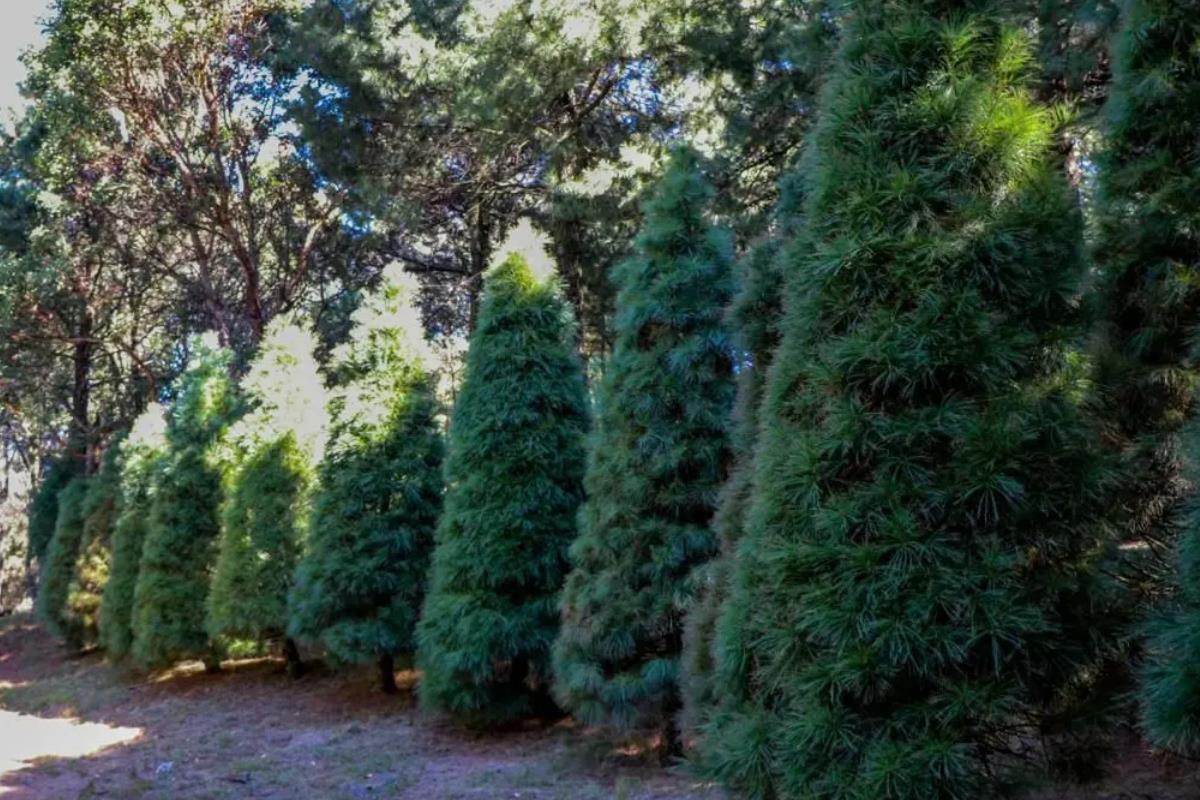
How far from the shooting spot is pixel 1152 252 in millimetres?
3816

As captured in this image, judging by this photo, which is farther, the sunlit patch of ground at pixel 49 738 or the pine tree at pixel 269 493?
the pine tree at pixel 269 493

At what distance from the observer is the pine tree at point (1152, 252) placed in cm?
368

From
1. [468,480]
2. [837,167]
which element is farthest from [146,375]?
[837,167]

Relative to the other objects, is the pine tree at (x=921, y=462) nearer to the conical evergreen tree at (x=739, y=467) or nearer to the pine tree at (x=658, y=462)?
the conical evergreen tree at (x=739, y=467)

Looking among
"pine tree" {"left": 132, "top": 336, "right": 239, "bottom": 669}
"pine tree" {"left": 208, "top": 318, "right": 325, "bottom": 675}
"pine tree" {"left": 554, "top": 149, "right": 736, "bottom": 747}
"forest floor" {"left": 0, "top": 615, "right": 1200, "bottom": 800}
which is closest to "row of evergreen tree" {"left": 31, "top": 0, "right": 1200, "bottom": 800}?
"pine tree" {"left": 554, "top": 149, "right": 736, "bottom": 747}

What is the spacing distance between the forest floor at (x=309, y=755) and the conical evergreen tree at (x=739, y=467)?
0.44 meters

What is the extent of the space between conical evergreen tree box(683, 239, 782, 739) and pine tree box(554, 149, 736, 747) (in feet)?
2.35

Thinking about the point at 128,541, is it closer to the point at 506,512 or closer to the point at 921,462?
the point at 506,512

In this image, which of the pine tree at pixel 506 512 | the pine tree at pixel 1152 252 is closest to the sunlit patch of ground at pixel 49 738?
the pine tree at pixel 506 512

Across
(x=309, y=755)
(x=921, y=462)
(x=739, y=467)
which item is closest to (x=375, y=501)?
(x=309, y=755)

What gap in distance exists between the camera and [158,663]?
1164 cm

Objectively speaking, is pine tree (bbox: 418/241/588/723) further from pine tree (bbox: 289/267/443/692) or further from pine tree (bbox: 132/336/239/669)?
pine tree (bbox: 132/336/239/669)

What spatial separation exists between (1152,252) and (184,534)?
10.8 m

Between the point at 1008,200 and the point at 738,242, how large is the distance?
5.89 metres
